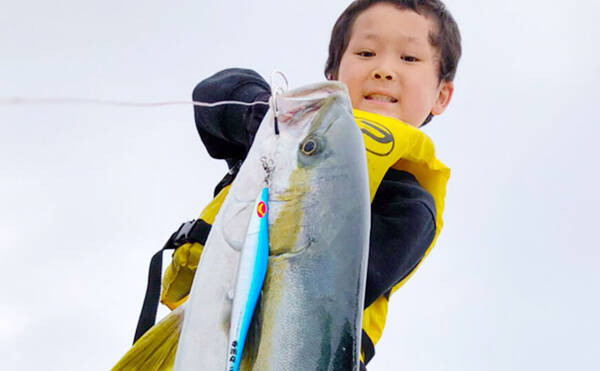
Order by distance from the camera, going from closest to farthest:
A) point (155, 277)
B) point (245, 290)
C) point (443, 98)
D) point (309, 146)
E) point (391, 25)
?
point (245, 290) → point (309, 146) → point (155, 277) → point (391, 25) → point (443, 98)

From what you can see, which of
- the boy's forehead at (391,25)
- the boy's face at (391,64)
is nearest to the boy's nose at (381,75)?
the boy's face at (391,64)

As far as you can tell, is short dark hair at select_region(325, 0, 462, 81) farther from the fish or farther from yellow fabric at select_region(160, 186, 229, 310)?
the fish

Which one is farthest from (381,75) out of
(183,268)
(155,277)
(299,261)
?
(299,261)

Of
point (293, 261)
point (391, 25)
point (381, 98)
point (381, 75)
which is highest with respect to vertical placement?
point (391, 25)

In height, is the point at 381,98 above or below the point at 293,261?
above

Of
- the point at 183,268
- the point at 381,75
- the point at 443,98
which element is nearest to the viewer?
the point at 183,268

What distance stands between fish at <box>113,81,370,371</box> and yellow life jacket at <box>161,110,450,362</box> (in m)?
0.74

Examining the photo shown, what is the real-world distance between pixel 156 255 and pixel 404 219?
1157 millimetres

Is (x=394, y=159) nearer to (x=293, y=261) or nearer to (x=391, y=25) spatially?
(x=391, y=25)

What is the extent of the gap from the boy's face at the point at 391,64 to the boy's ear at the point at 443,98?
313mm

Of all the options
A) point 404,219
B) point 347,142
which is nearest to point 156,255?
point 404,219

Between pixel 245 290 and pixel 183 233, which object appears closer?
pixel 245 290

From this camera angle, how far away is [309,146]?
2211mm

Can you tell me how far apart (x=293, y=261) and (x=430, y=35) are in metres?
2.28
